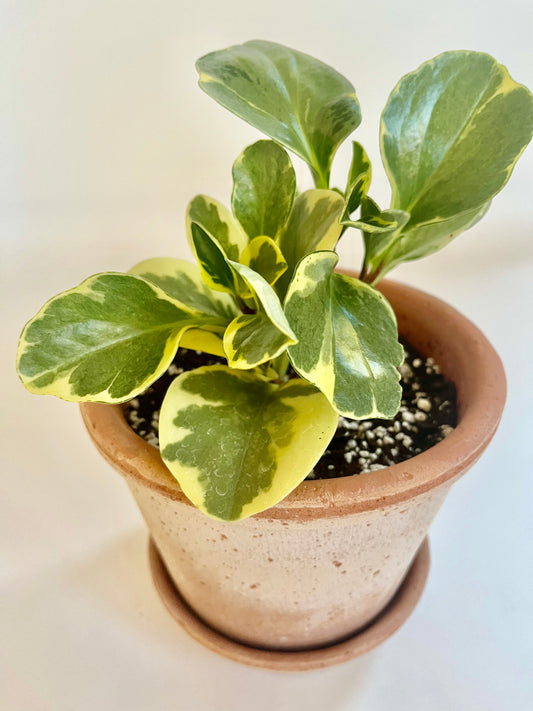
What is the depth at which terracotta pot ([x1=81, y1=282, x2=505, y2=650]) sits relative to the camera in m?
0.64

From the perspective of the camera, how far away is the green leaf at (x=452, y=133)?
0.64 meters

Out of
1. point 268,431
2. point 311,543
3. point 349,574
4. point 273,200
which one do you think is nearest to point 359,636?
point 349,574

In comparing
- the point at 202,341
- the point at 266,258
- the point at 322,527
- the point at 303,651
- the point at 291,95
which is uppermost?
the point at 291,95

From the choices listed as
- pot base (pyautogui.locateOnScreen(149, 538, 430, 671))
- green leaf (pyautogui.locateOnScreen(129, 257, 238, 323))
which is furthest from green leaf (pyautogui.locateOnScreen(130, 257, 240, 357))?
pot base (pyautogui.locateOnScreen(149, 538, 430, 671))

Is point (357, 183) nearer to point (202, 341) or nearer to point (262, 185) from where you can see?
point (262, 185)

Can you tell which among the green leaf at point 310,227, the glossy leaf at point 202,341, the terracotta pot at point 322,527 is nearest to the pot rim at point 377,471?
the terracotta pot at point 322,527

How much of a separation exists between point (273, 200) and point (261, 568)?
14.9 inches

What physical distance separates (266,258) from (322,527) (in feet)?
0.84

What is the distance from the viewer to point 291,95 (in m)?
0.67

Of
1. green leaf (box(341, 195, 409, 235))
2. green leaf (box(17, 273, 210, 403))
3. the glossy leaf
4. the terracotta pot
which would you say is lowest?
the terracotta pot

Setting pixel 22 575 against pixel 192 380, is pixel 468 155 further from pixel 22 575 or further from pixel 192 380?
pixel 22 575

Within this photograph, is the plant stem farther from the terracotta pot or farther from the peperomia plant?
the terracotta pot

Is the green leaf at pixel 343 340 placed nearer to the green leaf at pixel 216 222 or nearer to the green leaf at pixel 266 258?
the green leaf at pixel 266 258

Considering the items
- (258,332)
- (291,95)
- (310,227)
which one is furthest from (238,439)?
(291,95)
